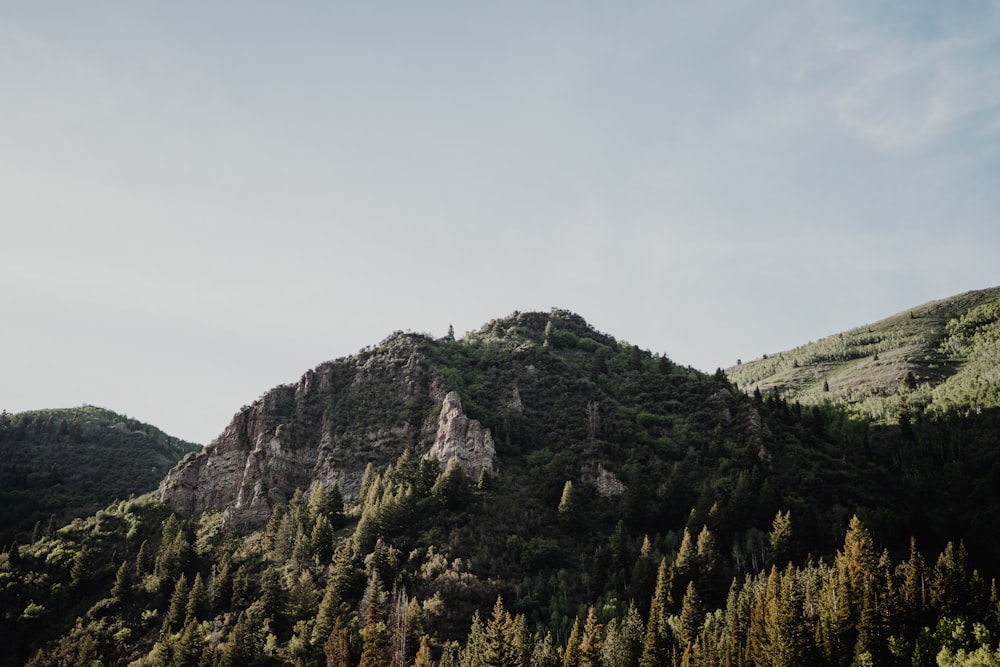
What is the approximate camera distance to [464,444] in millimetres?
125812

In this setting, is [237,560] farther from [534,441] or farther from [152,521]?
[534,441]

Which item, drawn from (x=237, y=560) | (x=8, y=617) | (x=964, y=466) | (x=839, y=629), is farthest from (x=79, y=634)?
(x=964, y=466)

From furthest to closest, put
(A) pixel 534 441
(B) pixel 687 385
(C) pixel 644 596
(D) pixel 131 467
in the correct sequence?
(D) pixel 131 467 → (B) pixel 687 385 → (A) pixel 534 441 → (C) pixel 644 596

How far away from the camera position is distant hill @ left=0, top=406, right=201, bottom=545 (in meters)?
144

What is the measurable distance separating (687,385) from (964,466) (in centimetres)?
5589

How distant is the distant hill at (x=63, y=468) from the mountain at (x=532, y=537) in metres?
25.5

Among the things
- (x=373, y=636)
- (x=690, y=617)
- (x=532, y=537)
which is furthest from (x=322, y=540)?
(x=690, y=617)

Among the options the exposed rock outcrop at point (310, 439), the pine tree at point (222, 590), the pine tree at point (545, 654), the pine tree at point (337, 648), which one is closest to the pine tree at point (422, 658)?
the pine tree at point (337, 648)

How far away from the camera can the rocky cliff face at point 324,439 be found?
12812 centimetres

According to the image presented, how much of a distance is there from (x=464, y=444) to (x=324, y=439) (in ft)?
120

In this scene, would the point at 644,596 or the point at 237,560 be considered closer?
the point at 644,596

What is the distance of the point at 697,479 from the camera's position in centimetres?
11825

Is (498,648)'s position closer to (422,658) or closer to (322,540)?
(422,658)

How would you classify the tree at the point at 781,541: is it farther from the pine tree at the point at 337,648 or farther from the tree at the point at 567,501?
the pine tree at the point at 337,648
